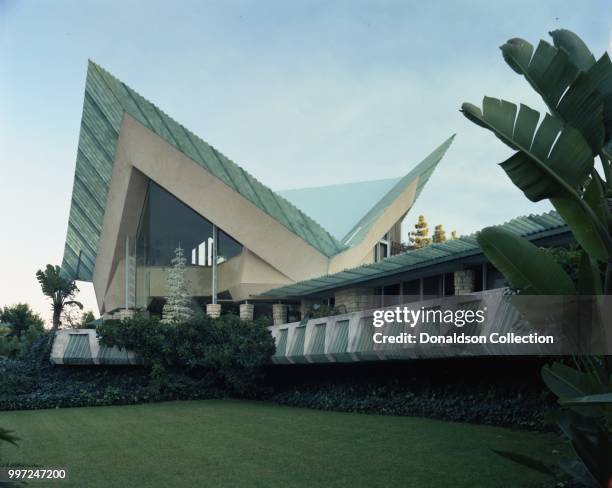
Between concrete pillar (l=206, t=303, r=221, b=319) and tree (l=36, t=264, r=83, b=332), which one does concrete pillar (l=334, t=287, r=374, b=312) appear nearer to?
concrete pillar (l=206, t=303, r=221, b=319)

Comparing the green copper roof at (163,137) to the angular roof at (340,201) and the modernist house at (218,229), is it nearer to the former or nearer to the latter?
the modernist house at (218,229)

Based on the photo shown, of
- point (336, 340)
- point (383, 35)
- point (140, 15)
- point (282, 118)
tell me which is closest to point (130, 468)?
point (140, 15)

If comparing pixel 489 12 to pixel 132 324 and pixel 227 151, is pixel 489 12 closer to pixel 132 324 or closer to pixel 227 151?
pixel 132 324

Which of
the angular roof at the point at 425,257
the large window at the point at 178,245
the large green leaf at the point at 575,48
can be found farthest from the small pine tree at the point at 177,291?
the large green leaf at the point at 575,48

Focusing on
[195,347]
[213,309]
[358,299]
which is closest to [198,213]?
[213,309]

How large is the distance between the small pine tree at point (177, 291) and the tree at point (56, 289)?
47.0ft

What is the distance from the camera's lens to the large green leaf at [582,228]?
18.8 ft

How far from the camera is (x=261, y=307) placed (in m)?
29.5

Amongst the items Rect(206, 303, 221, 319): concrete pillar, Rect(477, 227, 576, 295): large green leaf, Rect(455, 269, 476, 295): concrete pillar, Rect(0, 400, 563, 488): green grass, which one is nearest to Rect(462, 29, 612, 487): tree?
Rect(477, 227, 576, 295): large green leaf

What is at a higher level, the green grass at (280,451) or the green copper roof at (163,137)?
the green copper roof at (163,137)

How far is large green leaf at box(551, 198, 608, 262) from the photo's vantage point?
5.73 metres

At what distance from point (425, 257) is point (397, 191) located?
15038 mm

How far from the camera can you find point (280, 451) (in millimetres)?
9828

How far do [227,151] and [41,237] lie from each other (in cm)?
1691
